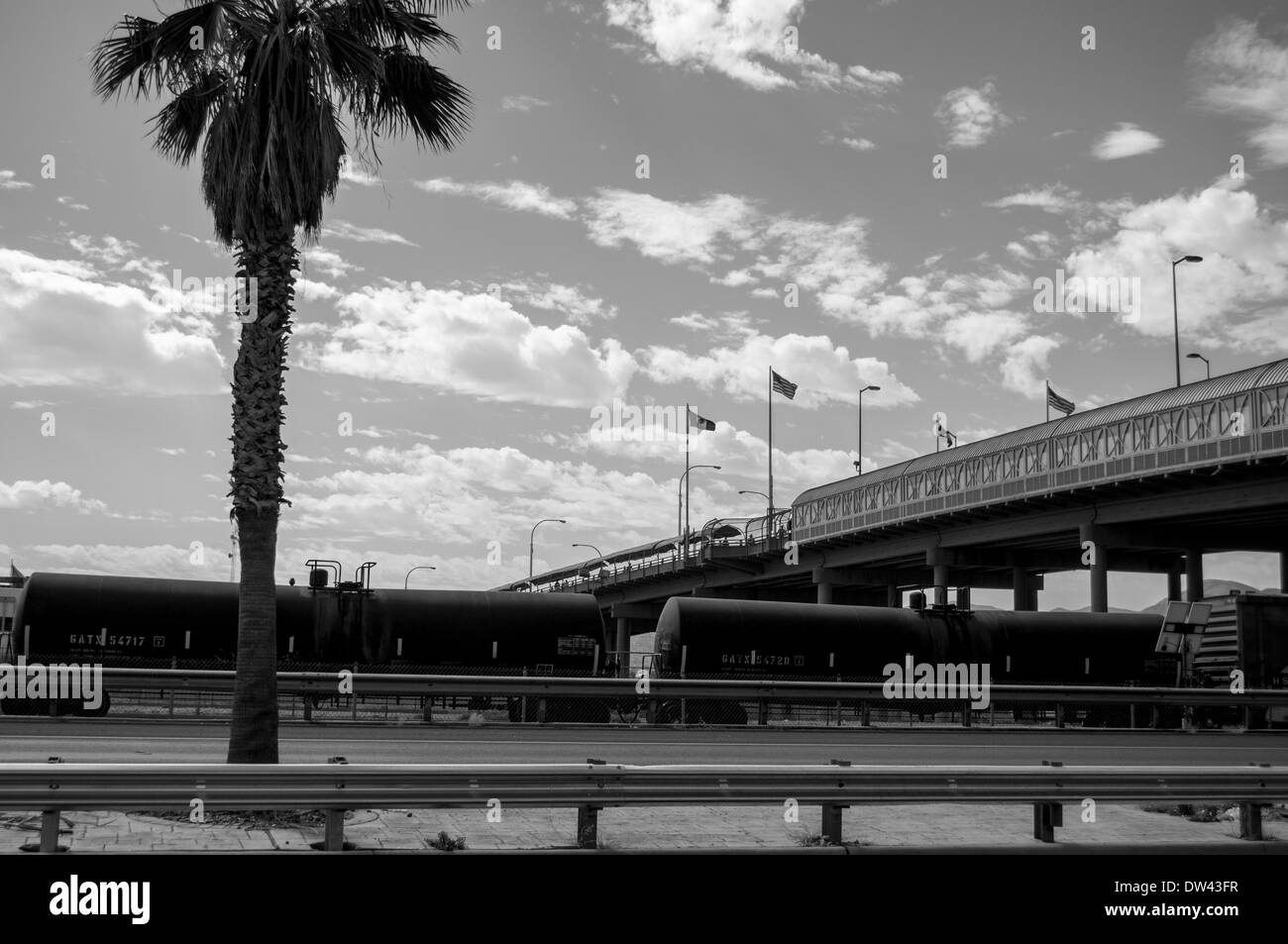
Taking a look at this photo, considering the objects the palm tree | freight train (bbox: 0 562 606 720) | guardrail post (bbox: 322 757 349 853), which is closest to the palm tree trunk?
the palm tree

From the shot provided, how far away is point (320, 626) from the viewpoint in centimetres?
2920

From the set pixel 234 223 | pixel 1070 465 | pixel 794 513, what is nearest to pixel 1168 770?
pixel 234 223

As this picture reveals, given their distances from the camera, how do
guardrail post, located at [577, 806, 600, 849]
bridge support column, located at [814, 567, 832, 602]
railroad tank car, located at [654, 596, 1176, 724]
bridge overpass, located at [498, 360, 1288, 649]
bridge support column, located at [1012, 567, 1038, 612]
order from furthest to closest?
bridge support column, located at [814, 567, 832, 602], bridge support column, located at [1012, 567, 1038, 612], bridge overpass, located at [498, 360, 1288, 649], railroad tank car, located at [654, 596, 1176, 724], guardrail post, located at [577, 806, 600, 849]

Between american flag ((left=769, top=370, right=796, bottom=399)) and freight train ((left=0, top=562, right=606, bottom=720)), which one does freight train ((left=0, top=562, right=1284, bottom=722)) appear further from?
american flag ((left=769, top=370, right=796, bottom=399))

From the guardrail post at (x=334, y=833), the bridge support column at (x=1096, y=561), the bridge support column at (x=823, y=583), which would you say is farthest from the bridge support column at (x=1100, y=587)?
the guardrail post at (x=334, y=833)

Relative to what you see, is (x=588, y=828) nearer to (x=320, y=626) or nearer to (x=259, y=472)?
(x=259, y=472)

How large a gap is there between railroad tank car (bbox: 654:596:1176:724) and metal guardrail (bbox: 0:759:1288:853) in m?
20.0

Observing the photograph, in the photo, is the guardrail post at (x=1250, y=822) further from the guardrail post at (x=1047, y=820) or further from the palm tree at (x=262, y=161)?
the palm tree at (x=262, y=161)

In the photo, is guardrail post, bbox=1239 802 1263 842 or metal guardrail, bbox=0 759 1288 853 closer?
metal guardrail, bbox=0 759 1288 853

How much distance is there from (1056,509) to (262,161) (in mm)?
46229

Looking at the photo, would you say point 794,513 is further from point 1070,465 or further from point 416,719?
point 416,719

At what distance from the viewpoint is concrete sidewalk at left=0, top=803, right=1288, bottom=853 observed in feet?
35.1
